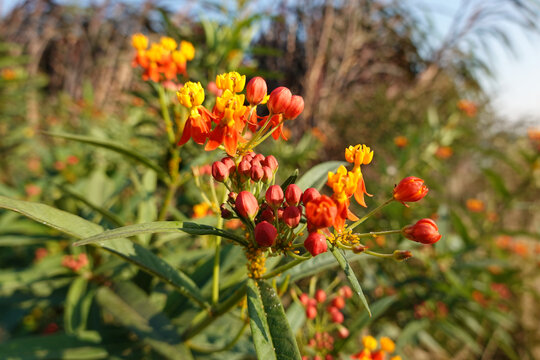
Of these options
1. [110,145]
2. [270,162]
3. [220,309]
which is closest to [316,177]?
[270,162]

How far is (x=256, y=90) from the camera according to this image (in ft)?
2.66

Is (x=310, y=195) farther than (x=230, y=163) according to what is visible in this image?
No

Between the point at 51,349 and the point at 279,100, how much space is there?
1.17 meters

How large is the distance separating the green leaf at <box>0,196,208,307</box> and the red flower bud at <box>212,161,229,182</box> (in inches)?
10.6

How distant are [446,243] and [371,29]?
2.50 meters

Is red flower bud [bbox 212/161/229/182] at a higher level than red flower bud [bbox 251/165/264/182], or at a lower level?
higher

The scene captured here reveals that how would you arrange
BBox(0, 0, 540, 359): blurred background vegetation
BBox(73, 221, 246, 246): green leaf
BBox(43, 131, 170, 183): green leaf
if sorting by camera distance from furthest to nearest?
BBox(0, 0, 540, 359): blurred background vegetation, BBox(43, 131, 170, 183): green leaf, BBox(73, 221, 246, 246): green leaf

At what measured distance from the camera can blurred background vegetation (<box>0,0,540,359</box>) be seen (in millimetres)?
1788

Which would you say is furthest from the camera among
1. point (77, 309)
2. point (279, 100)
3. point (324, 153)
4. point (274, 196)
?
point (324, 153)

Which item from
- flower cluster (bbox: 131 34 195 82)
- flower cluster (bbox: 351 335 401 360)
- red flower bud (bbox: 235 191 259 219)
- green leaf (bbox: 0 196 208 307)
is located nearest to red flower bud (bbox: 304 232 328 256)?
red flower bud (bbox: 235 191 259 219)

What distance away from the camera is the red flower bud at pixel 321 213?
615 millimetres

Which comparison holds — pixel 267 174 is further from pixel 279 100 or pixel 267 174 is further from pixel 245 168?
pixel 279 100

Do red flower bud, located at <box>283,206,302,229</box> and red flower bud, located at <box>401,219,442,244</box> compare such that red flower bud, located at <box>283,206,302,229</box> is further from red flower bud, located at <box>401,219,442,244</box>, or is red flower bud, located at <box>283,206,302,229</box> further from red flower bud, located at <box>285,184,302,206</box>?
red flower bud, located at <box>401,219,442,244</box>

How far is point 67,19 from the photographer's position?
263 inches
